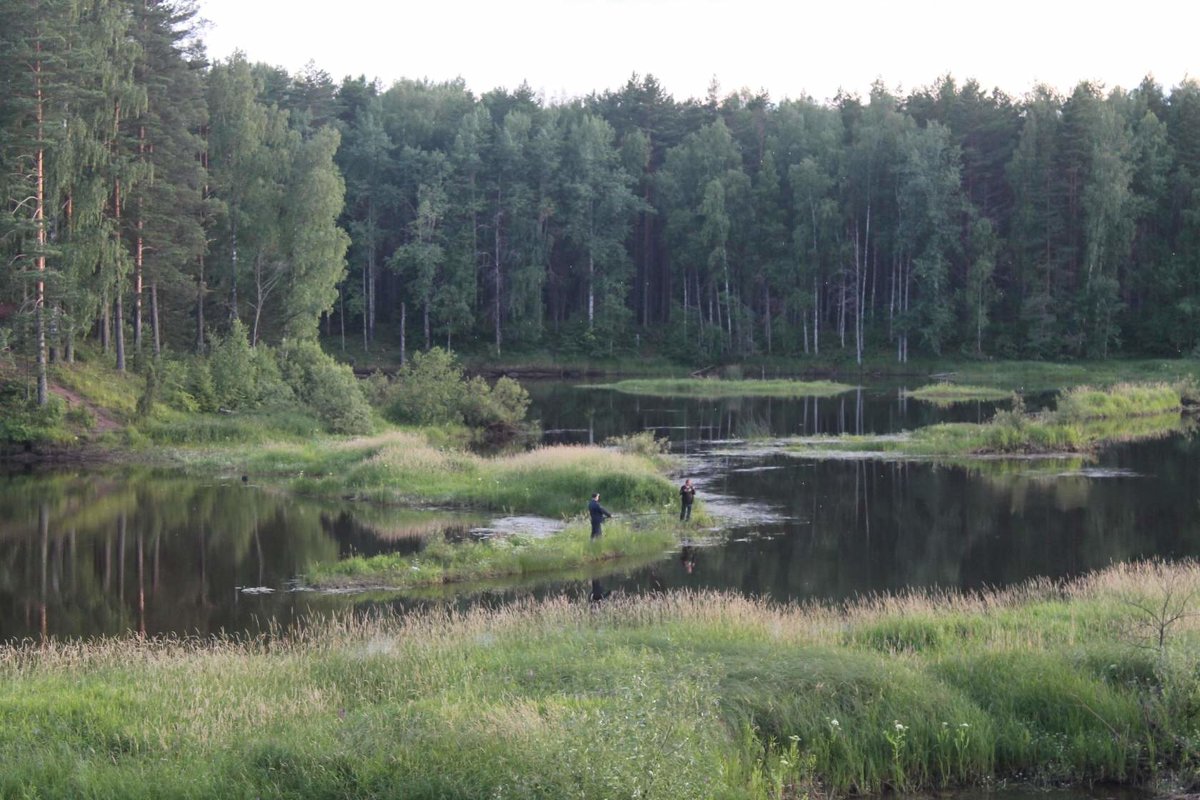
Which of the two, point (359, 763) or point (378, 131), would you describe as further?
point (378, 131)

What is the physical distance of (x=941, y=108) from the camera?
333ft

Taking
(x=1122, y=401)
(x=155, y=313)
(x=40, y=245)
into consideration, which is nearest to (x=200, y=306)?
(x=155, y=313)

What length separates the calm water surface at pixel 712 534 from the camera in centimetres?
2491

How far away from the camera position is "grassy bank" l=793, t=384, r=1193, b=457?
47.3 meters

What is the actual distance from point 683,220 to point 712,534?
72.9m

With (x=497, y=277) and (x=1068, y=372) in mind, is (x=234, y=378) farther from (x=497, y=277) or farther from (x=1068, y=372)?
(x=1068, y=372)

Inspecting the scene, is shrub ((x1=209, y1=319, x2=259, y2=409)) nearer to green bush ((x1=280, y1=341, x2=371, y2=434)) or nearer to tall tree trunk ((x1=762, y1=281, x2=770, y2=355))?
green bush ((x1=280, y1=341, x2=371, y2=434))

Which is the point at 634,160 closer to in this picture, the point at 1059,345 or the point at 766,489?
the point at 1059,345

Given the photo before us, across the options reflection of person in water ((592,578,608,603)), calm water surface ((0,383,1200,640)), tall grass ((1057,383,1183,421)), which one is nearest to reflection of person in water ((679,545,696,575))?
calm water surface ((0,383,1200,640))

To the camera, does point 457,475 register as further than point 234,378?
No

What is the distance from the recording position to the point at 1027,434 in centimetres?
4781

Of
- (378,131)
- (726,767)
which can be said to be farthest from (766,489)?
(378,131)

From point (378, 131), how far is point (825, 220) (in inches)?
1518

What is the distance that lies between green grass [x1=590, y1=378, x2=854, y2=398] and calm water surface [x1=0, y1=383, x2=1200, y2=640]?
1180 inches
